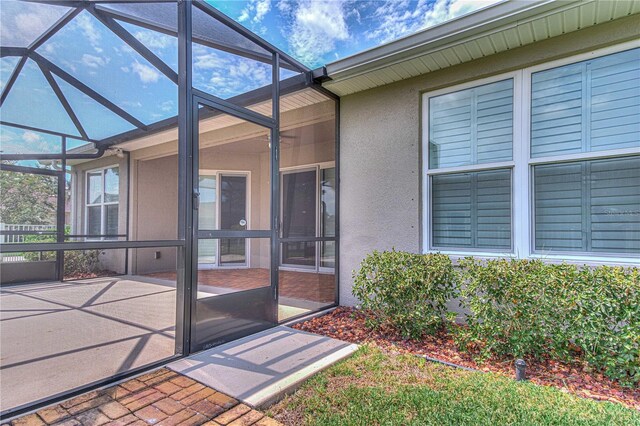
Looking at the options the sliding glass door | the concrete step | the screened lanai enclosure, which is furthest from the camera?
the sliding glass door

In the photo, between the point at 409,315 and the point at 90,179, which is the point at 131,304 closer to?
the point at 90,179

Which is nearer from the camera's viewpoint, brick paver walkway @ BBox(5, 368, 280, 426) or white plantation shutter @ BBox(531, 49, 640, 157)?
brick paver walkway @ BBox(5, 368, 280, 426)

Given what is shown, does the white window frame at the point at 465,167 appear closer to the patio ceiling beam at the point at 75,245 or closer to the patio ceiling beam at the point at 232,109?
the patio ceiling beam at the point at 232,109

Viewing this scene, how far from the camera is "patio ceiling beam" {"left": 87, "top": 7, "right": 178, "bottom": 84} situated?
326 centimetres

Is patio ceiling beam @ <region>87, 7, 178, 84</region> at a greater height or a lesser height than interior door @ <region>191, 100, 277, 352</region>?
greater

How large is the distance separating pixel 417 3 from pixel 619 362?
17.7ft

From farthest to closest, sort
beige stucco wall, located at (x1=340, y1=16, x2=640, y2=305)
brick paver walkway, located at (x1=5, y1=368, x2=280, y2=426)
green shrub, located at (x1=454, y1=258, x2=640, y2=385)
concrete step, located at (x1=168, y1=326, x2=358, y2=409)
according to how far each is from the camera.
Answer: beige stucco wall, located at (x1=340, y1=16, x2=640, y2=305) < green shrub, located at (x1=454, y1=258, x2=640, y2=385) < concrete step, located at (x1=168, y1=326, x2=358, y2=409) < brick paver walkway, located at (x1=5, y1=368, x2=280, y2=426)

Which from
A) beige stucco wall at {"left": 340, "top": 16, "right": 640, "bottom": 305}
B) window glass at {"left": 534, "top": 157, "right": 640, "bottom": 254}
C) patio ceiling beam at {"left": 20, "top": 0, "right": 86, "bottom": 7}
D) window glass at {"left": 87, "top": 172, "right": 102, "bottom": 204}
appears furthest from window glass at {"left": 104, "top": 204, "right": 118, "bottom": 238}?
window glass at {"left": 534, "top": 157, "right": 640, "bottom": 254}

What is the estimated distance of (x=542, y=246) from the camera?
366 cm

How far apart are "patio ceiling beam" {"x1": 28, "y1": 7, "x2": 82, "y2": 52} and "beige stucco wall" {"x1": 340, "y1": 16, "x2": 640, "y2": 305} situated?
3446 mm

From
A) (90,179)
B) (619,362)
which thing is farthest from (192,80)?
(619,362)

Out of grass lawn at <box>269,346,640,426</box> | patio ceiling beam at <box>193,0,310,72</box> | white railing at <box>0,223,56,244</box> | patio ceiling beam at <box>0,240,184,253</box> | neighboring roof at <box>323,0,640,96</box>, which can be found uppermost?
patio ceiling beam at <box>193,0,310,72</box>

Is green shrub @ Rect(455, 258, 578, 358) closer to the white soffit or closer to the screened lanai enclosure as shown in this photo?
the screened lanai enclosure

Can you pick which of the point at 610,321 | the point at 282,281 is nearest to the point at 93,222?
the point at 282,281
